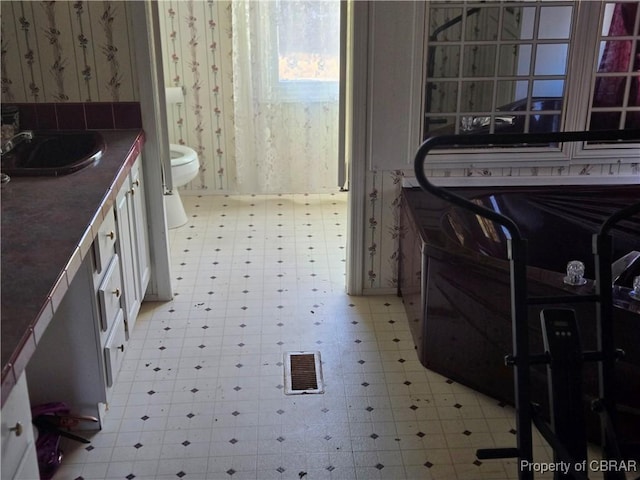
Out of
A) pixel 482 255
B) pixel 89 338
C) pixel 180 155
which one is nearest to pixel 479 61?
pixel 482 255

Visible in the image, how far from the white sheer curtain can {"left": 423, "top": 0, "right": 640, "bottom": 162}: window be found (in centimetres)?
152

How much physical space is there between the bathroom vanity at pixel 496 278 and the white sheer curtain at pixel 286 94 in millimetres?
1626

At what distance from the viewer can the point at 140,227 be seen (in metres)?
3.22

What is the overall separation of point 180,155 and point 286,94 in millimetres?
864

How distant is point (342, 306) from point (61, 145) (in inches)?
59.1

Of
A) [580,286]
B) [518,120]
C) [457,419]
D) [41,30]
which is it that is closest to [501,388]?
[457,419]

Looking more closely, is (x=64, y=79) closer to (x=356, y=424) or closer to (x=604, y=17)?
(x=356, y=424)

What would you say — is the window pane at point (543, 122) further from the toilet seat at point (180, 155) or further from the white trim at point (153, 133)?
the toilet seat at point (180, 155)

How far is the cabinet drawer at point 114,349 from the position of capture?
8.34 ft

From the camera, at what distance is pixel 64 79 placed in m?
3.19

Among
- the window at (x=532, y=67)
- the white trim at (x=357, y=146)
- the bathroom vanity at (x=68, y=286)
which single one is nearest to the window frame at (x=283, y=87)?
the white trim at (x=357, y=146)

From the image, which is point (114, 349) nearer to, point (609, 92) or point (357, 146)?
point (357, 146)

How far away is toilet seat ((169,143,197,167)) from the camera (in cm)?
425

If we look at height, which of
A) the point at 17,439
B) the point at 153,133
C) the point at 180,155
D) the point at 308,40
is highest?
the point at 308,40
